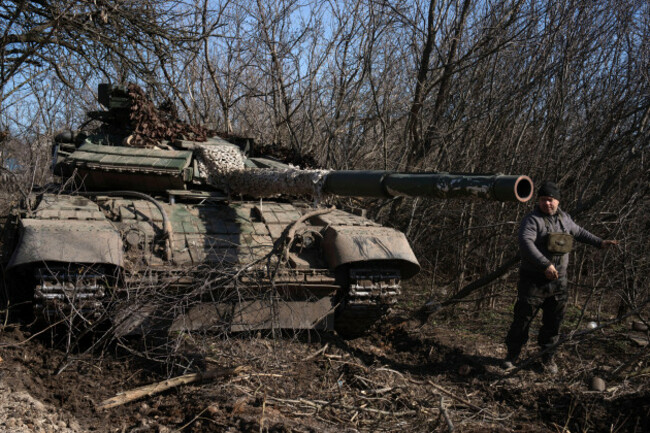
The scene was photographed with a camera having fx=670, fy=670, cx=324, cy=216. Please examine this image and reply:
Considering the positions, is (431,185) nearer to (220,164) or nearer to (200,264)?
(200,264)

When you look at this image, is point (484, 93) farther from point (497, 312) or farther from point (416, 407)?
point (416, 407)

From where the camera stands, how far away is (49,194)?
22.7 feet

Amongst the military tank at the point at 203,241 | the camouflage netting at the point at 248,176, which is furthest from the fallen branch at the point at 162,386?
the camouflage netting at the point at 248,176

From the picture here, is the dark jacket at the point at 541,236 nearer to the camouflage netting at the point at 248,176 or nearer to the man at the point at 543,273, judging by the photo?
the man at the point at 543,273

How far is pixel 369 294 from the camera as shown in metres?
6.43

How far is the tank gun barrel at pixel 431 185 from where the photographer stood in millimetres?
4500

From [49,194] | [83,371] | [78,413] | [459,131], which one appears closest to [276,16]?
[459,131]

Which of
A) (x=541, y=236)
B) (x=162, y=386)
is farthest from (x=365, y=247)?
(x=162, y=386)

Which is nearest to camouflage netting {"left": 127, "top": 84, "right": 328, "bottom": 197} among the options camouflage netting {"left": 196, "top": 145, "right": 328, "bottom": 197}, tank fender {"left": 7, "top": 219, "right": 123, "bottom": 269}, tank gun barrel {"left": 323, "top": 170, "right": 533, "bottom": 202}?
camouflage netting {"left": 196, "top": 145, "right": 328, "bottom": 197}

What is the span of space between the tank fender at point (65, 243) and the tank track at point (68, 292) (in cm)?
13

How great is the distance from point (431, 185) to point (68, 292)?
3121mm

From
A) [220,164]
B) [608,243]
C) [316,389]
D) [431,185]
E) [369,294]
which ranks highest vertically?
[220,164]

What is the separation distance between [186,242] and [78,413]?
2086mm

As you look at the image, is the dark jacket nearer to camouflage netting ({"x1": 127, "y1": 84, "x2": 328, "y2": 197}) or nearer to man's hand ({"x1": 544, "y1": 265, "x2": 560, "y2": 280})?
man's hand ({"x1": 544, "y1": 265, "x2": 560, "y2": 280})
